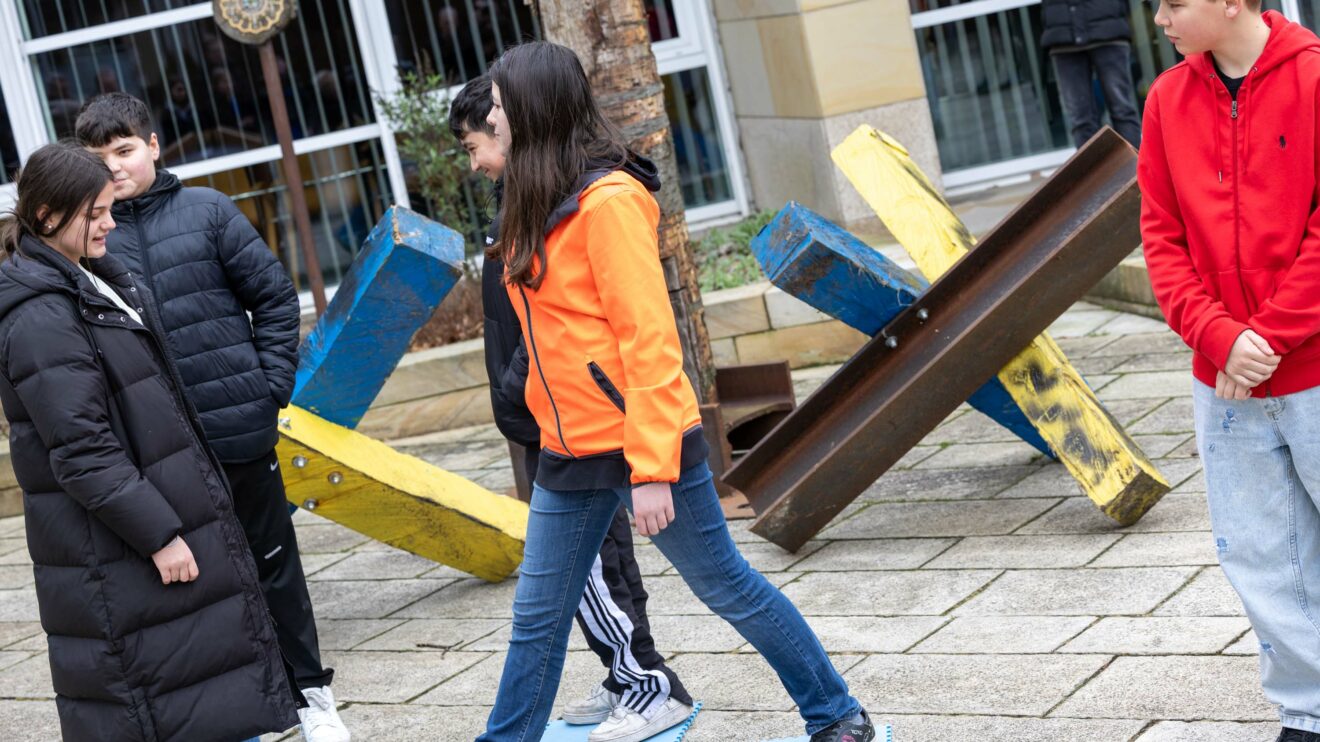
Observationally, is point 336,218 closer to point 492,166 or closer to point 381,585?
point 381,585

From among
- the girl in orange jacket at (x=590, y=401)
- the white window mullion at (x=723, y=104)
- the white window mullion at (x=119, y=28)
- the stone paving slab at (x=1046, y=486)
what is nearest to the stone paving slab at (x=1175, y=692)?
the girl in orange jacket at (x=590, y=401)

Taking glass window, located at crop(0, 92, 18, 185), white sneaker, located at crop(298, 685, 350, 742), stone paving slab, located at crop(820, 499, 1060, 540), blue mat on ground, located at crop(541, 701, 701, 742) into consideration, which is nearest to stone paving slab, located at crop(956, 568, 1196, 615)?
stone paving slab, located at crop(820, 499, 1060, 540)

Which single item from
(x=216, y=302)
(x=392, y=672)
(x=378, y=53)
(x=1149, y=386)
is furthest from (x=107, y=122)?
(x=378, y=53)

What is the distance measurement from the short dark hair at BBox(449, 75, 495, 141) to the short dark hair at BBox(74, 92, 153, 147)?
938 mm

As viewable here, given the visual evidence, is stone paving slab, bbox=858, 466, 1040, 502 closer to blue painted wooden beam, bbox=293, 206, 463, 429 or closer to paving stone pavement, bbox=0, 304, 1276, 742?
paving stone pavement, bbox=0, 304, 1276, 742

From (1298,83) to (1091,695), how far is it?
5.00 feet

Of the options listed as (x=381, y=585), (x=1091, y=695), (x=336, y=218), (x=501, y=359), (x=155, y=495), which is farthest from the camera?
(x=336, y=218)

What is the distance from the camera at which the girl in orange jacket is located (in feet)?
10.7

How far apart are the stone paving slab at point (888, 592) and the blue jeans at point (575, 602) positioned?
1136 millimetres

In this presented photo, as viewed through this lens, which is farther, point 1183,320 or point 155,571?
point 155,571

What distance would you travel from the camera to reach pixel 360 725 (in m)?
4.48

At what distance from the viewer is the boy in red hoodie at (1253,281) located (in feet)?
10.1

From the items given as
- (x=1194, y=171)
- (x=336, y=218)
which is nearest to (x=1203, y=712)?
(x=1194, y=171)

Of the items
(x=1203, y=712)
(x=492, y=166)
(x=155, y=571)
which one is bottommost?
(x=1203, y=712)
